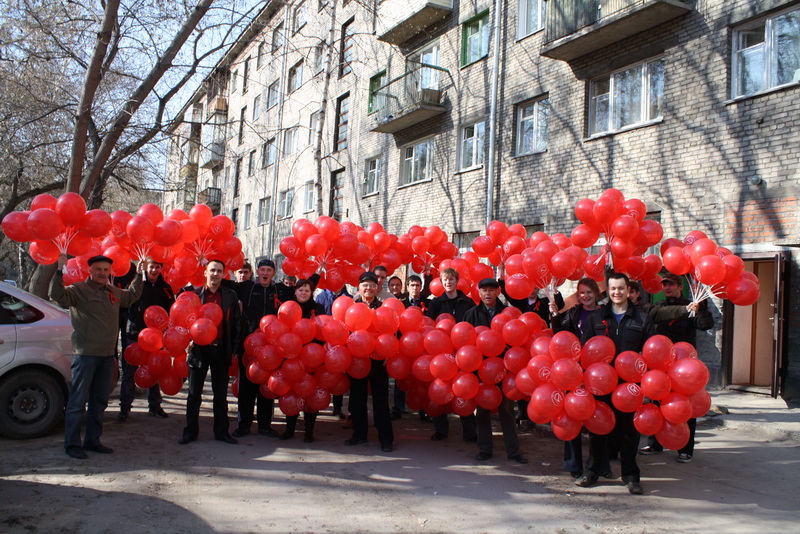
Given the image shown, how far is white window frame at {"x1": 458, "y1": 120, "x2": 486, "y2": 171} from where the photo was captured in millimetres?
14422

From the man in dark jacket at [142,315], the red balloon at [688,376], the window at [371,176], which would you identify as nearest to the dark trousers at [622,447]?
the red balloon at [688,376]

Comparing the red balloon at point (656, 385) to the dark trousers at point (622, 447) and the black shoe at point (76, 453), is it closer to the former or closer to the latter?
the dark trousers at point (622, 447)

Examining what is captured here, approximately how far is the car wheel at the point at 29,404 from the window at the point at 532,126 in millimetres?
10104

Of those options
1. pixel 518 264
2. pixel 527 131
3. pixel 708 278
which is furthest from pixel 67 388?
pixel 527 131

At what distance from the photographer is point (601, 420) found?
452 centimetres

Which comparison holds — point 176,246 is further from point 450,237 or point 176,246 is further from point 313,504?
point 450,237

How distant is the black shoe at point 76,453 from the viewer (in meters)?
5.08

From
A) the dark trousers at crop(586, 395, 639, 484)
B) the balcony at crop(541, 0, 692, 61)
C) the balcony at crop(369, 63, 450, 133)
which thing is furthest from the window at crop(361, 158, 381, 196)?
the dark trousers at crop(586, 395, 639, 484)

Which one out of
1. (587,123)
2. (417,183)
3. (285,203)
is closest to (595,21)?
(587,123)

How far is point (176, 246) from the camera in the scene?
20.5ft

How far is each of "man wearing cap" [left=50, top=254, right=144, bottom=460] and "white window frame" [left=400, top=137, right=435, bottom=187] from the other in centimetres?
1158

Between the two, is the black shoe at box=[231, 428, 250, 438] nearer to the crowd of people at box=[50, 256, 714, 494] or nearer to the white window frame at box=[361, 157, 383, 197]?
the crowd of people at box=[50, 256, 714, 494]

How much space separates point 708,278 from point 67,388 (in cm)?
618

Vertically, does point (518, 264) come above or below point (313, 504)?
above
